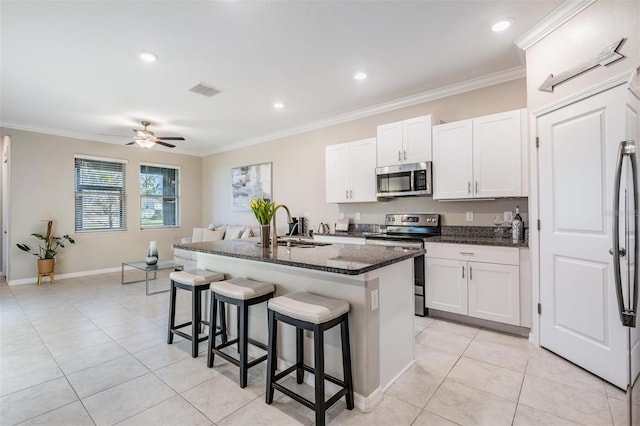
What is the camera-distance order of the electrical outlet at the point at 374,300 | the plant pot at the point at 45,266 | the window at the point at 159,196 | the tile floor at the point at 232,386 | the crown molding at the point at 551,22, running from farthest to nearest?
the window at the point at 159,196
the plant pot at the point at 45,266
the crown molding at the point at 551,22
the electrical outlet at the point at 374,300
the tile floor at the point at 232,386

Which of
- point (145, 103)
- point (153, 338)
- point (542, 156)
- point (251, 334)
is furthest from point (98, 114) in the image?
point (542, 156)

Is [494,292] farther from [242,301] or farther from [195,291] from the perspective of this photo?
[195,291]

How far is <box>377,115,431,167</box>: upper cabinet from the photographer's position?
3609mm

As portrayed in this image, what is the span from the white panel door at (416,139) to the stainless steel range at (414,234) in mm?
779

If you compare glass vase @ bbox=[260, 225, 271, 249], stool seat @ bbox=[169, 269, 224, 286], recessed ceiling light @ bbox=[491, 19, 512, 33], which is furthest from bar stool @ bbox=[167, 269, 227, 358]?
recessed ceiling light @ bbox=[491, 19, 512, 33]

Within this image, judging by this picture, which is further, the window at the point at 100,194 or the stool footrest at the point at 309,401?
the window at the point at 100,194

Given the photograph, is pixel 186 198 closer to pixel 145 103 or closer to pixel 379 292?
pixel 145 103

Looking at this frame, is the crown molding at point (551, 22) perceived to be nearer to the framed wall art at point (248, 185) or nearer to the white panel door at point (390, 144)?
Answer: the white panel door at point (390, 144)

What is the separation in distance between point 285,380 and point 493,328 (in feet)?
7.11

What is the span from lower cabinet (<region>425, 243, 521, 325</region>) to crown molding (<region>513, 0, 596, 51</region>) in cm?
186

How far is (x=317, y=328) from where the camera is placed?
165cm

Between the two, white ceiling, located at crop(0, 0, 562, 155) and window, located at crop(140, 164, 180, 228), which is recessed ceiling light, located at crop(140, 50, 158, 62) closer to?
white ceiling, located at crop(0, 0, 562, 155)

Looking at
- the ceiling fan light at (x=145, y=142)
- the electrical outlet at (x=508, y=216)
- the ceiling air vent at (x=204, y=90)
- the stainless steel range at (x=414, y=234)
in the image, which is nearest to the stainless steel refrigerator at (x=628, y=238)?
the electrical outlet at (x=508, y=216)

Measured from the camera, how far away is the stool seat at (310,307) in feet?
5.49
